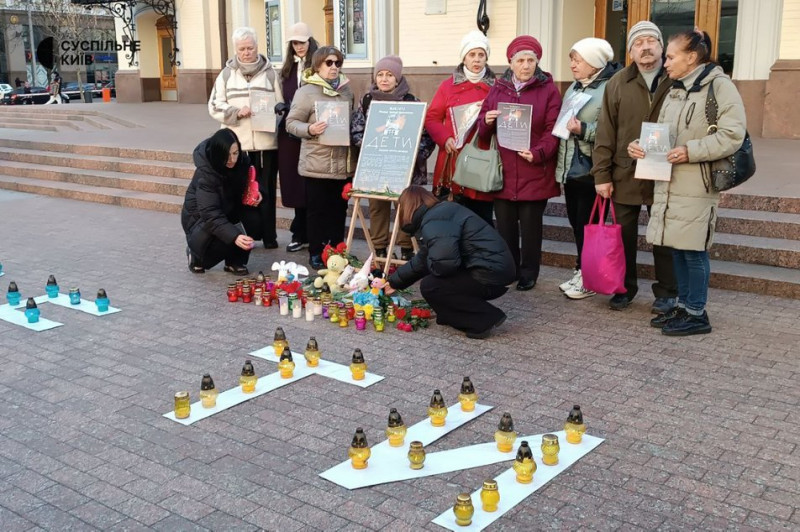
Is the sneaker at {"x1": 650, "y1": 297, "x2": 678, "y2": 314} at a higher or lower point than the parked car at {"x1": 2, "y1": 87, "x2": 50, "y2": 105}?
lower

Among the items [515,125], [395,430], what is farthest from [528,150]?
[395,430]

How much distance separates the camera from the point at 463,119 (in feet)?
23.6

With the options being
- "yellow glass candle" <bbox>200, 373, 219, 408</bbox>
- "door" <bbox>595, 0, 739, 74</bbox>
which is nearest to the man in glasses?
"yellow glass candle" <bbox>200, 373, 219, 408</bbox>

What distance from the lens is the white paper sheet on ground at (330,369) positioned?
5215 mm

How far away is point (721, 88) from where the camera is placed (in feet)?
18.1

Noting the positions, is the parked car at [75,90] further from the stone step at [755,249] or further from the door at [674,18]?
the stone step at [755,249]

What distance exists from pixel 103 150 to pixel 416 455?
12.2 m

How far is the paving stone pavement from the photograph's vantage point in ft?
12.2

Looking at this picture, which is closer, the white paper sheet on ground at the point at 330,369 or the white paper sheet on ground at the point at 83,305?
the white paper sheet on ground at the point at 330,369

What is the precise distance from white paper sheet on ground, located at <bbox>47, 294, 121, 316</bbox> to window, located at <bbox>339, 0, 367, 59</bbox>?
41.7ft

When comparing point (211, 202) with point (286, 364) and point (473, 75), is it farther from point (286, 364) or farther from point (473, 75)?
point (286, 364)

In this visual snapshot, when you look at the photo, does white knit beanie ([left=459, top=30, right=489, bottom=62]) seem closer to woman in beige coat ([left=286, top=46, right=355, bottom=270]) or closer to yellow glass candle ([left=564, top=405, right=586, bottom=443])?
woman in beige coat ([left=286, top=46, right=355, bottom=270])

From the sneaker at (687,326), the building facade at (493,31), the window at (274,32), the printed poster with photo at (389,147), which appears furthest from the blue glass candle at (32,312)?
the window at (274,32)

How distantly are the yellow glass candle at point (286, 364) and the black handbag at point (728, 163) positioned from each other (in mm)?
3000
